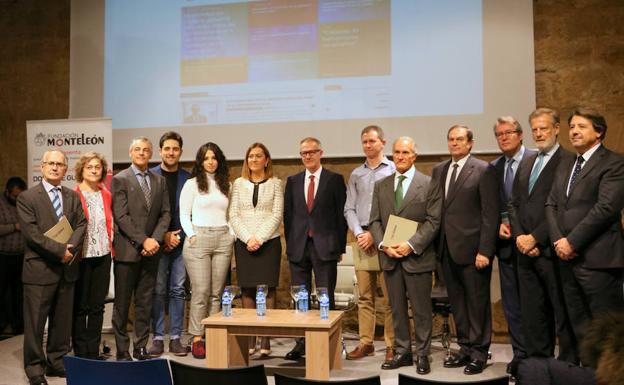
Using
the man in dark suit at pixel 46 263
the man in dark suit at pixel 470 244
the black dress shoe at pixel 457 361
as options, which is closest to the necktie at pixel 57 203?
the man in dark suit at pixel 46 263

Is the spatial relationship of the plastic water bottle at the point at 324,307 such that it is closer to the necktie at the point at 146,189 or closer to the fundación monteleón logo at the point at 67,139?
the necktie at the point at 146,189

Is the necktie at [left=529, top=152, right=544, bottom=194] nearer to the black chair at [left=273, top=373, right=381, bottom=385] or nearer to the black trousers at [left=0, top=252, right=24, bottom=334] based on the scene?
the black chair at [left=273, top=373, right=381, bottom=385]

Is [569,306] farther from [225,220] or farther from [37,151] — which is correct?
[37,151]

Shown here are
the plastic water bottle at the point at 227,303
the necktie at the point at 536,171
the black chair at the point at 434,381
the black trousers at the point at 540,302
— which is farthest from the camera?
the plastic water bottle at the point at 227,303

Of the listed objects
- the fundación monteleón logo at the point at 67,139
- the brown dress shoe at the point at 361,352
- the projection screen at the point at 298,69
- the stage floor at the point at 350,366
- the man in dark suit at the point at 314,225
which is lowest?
the stage floor at the point at 350,366

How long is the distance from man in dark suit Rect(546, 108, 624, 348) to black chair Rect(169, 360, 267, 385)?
2.11m

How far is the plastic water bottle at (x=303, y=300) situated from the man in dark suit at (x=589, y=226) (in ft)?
5.14

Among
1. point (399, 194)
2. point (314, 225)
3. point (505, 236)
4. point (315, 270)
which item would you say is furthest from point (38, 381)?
point (505, 236)

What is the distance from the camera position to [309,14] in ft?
19.1

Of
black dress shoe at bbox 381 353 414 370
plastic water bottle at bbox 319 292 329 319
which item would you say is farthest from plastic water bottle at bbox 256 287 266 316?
black dress shoe at bbox 381 353 414 370

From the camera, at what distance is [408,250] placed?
407 centimetres

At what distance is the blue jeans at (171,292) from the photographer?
15.4 feet

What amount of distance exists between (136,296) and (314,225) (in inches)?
56.1

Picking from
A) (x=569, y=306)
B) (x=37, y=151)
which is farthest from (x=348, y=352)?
(x=37, y=151)
